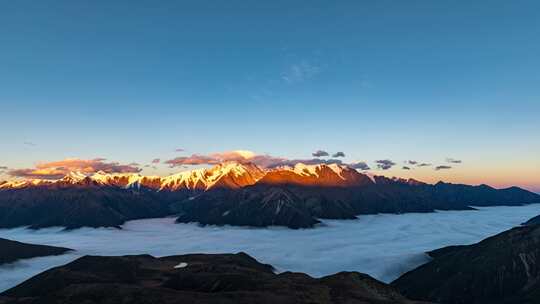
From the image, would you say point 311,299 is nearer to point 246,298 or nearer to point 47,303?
point 246,298

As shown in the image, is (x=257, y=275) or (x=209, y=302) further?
(x=257, y=275)

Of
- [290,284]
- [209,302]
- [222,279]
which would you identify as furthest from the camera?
[222,279]

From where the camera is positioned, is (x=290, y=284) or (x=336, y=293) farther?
(x=290, y=284)

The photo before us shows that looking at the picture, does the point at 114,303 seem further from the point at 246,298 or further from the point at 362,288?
the point at 362,288

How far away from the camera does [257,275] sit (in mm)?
192625

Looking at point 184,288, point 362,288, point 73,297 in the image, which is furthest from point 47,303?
point 362,288

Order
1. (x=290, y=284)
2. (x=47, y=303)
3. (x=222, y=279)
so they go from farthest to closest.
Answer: (x=222, y=279), (x=290, y=284), (x=47, y=303)

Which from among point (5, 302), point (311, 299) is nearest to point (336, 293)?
point (311, 299)

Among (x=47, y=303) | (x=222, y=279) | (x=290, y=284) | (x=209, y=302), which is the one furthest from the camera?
(x=222, y=279)

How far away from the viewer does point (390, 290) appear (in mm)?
186125

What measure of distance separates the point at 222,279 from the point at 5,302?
87.6 metres

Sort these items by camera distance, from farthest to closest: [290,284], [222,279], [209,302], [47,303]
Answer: [222,279] → [290,284] → [47,303] → [209,302]

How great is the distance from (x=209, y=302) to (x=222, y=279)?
41.6m

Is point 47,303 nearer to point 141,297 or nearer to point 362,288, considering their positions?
point 141,297
